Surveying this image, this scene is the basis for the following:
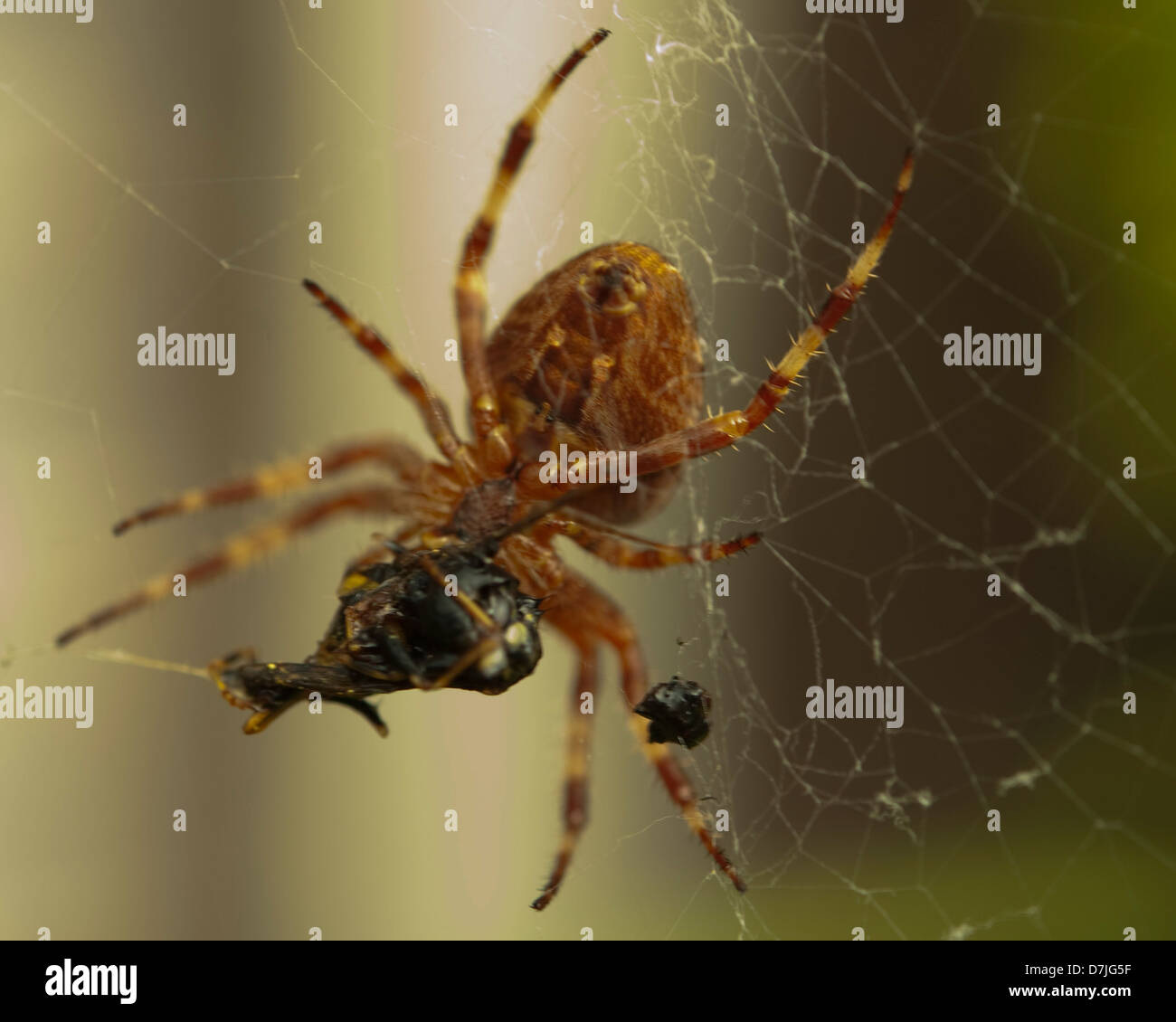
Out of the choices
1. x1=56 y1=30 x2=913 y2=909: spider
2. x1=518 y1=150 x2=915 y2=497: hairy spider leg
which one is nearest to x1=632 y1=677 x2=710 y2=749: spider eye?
x1=56 y1=30 x2=913 y2=909: spider

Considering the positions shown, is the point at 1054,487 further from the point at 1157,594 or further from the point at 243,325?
the point at 243,325

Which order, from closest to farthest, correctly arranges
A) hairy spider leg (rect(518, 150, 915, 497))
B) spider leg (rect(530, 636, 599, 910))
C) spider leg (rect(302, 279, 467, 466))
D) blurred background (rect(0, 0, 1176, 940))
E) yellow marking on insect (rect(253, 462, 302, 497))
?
hairy spider leg (rect(518, 150, 915, 497)) → spider leg (rect(302, 279, 467, 466)) → yellow marking on insect (rect(253, 462, 302, 497)) → spider leg (rect(530, 636, 599, 910)) → blurred background (rect(0, 0, 1176, 940))

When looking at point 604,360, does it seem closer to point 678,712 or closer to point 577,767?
point 678,712

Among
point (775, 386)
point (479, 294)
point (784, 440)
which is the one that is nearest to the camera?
point (775, 386)

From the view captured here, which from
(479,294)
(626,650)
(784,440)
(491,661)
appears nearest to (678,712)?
(491,661)

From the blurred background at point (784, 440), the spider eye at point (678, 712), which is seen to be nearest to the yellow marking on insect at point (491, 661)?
the spider eye at point (678, 712)

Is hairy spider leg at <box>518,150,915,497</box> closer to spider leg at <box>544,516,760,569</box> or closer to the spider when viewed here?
the spider

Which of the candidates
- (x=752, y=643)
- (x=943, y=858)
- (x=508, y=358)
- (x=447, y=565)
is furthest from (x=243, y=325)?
(x=943, y=858)

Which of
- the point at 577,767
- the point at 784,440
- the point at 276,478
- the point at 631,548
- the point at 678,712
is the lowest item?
the point at 577,767
